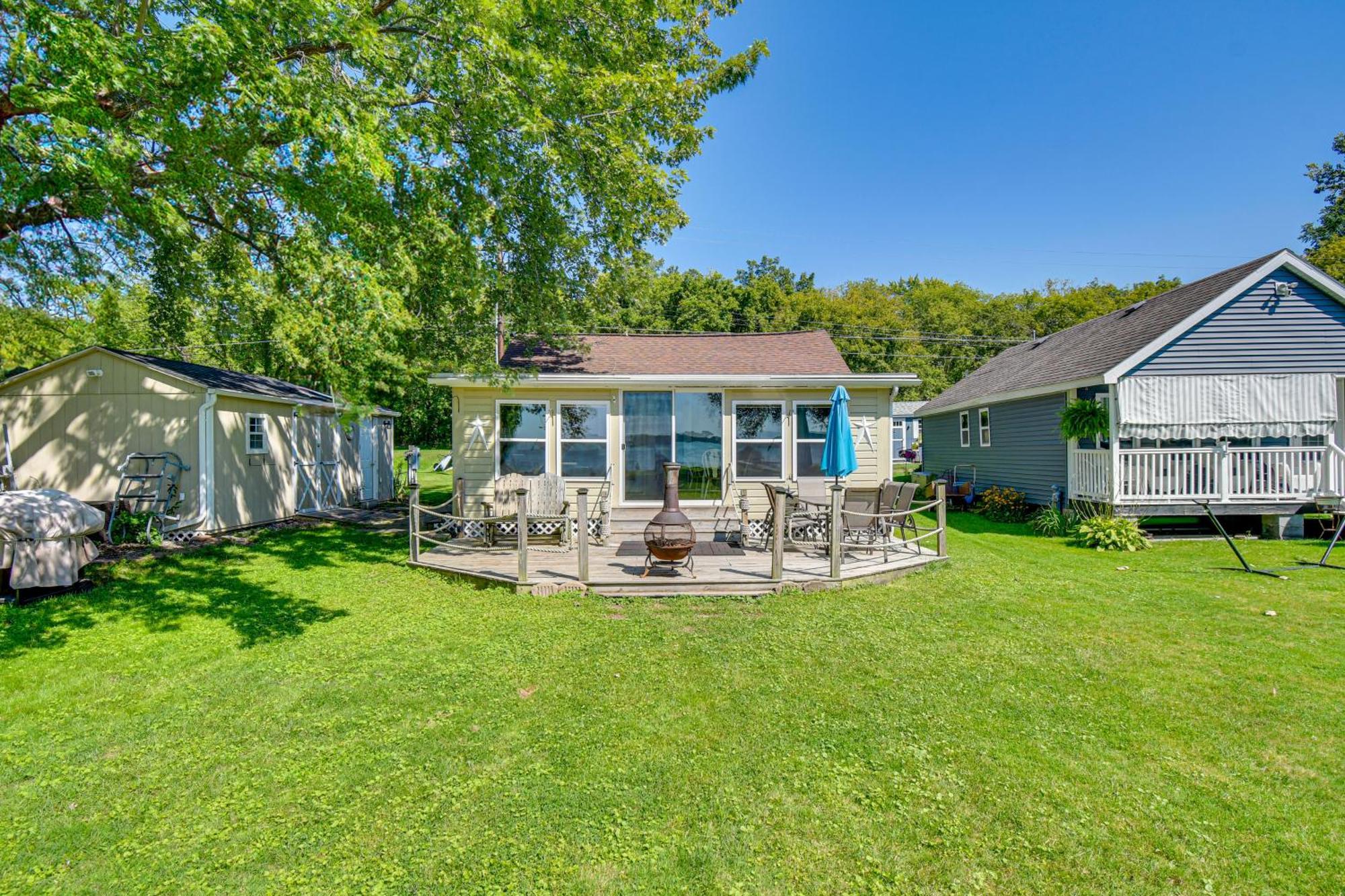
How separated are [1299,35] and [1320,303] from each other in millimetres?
6099

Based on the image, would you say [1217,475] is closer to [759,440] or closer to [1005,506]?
[1005,506]

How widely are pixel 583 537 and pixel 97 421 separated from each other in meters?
10.4

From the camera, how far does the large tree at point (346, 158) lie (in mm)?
4793

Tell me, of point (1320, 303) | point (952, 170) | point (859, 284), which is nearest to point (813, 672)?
point (1320, 303)

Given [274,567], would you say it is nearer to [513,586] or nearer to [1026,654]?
[513,586]

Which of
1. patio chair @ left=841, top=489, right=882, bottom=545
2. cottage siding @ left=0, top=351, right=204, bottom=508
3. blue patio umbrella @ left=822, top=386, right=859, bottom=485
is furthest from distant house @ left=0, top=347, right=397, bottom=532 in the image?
patio chair @ left=841, top=489, right=882, bottom=545

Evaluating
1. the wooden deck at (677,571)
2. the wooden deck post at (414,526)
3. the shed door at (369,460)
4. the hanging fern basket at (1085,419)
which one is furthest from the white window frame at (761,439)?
the shed door at (369,460)

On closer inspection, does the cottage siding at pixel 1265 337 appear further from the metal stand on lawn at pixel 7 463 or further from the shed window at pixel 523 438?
the metal stand on lawn at pixel 7 463

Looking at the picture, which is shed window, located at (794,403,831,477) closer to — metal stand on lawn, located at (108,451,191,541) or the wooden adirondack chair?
the wooden adirondack chair

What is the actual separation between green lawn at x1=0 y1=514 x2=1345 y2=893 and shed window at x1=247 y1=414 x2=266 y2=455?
5788 mm

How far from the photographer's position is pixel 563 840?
2719 mm

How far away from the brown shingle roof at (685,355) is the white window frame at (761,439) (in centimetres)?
63

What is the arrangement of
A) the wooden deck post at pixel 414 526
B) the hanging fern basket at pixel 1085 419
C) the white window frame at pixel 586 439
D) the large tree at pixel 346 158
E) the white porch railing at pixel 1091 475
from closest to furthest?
the large tree at pixel 346 158 < the wooden deck post at pixel 414 526 < the white window frame at pixel 586 439 < the white porch railing at pixel 1091 475 < the hanging fern basket at pixel 1085 419

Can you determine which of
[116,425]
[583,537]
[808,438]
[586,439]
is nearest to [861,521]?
[808,438]
